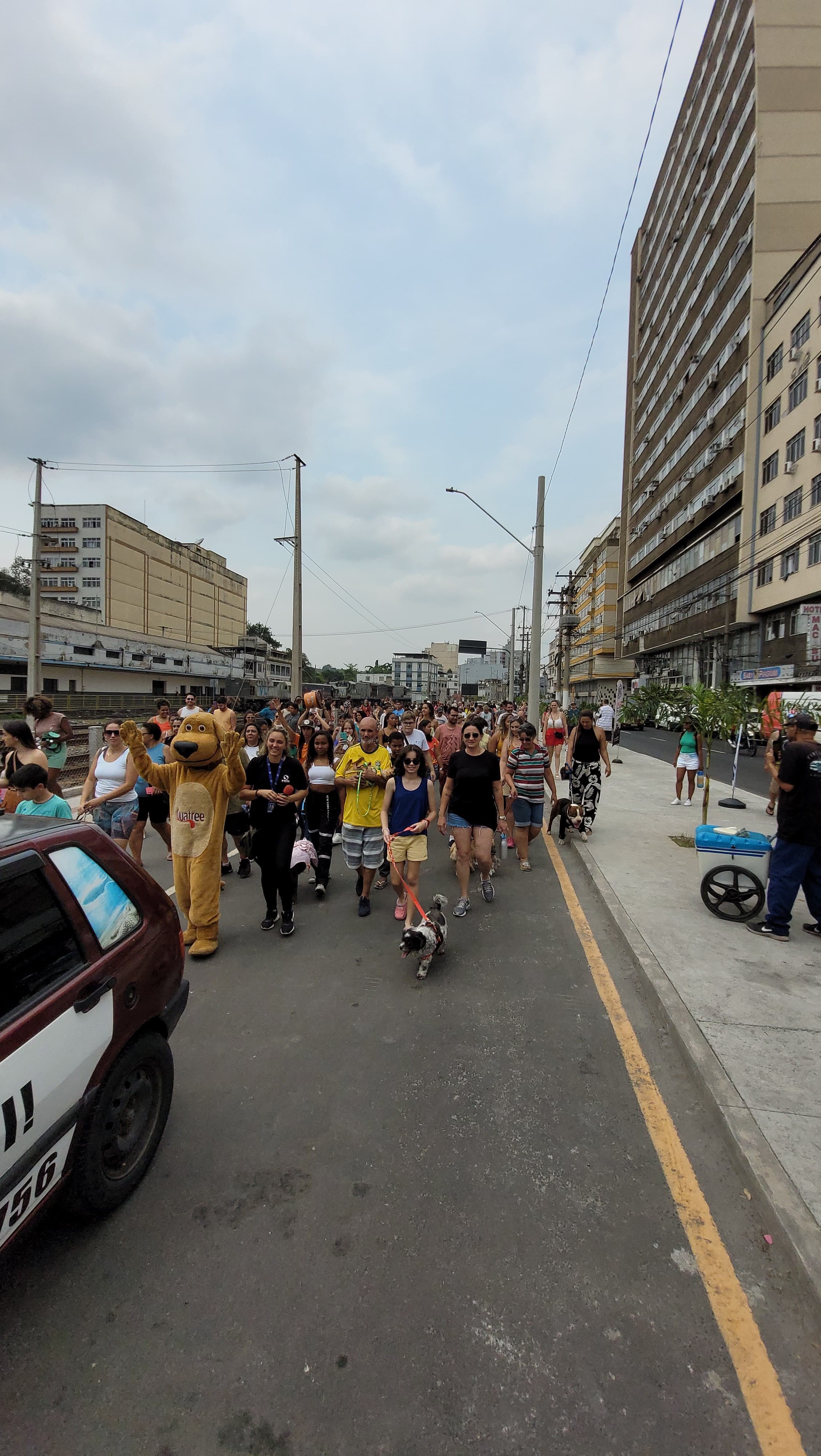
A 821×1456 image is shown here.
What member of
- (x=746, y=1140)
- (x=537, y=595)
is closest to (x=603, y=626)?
(x=537, y=595)

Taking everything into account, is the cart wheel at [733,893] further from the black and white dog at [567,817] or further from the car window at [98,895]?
the car window at [98,895]

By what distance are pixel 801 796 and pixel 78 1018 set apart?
15.6ft

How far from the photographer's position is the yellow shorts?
512 cm

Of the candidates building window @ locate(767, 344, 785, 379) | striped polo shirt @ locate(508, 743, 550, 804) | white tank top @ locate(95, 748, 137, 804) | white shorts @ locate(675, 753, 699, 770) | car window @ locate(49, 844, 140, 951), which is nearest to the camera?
car window @ locate(49, 844, 140, 951)

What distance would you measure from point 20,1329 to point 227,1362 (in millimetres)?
662

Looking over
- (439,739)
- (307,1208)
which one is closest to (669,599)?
(439,739)

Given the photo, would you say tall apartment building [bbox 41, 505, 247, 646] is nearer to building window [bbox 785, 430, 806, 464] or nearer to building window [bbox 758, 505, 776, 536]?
building window [bbox 758, 505, 776, 536]

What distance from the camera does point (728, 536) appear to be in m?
41.6

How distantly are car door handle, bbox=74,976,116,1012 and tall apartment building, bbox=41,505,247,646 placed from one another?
2646 inches

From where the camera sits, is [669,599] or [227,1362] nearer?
[227,1362]

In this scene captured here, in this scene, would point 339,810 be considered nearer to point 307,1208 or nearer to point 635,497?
point 307,1208

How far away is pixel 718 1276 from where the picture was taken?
2178 mm

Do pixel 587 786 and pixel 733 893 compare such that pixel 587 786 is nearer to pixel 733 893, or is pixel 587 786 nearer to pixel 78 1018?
pixel 733 893

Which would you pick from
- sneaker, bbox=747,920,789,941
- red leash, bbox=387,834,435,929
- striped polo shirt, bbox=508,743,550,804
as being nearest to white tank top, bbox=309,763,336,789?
red leash, bbox=387,834,435,929
